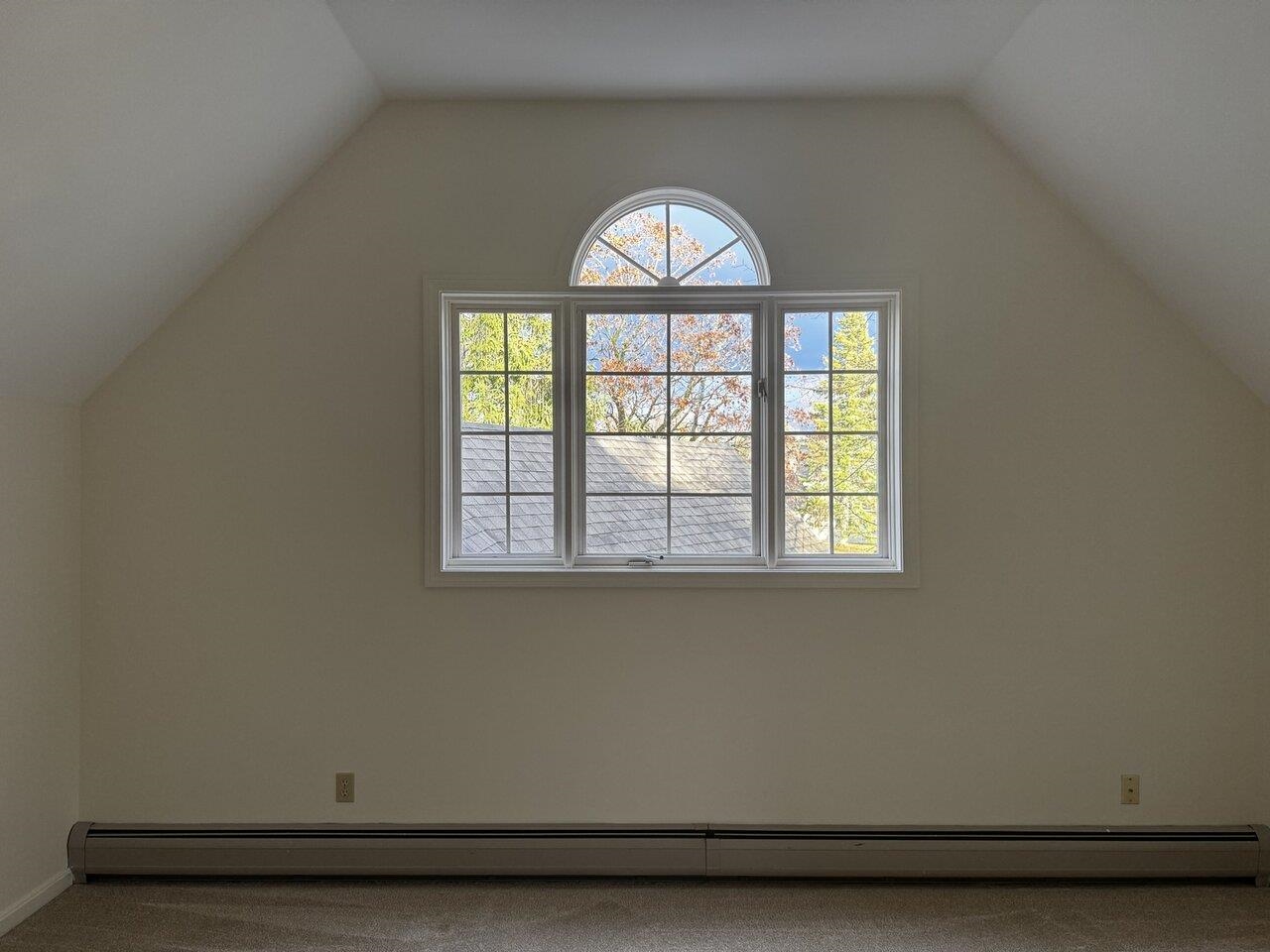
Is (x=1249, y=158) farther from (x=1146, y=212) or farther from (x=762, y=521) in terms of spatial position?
(x=762, y=521)

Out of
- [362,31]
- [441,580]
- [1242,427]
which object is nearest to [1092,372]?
[1242,427]

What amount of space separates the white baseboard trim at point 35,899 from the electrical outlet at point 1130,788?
12.3 feet

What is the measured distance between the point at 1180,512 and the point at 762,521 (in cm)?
Answer: 149

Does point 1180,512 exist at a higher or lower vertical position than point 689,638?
higher

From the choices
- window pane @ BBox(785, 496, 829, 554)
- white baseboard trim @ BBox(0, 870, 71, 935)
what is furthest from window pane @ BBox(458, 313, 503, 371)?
white baseboard trim @ BBox(0, 870, 71, 935)

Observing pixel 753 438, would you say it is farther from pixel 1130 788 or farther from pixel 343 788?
pixel 343 788

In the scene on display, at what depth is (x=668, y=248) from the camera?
3.31 meters

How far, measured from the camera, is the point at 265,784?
125 inches

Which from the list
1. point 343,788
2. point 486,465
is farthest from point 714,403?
point 343,788

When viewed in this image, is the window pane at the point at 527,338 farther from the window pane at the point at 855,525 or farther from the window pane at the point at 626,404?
the window pane at the point at 855,525

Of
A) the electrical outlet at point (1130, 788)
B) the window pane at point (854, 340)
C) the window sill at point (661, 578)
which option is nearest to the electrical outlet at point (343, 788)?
the window sill at point (661, 578)

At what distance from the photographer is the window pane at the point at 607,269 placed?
3.30 m

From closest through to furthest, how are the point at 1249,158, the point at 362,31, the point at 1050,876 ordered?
the point at 1249,158 → the point at 362,31 → the point at 1050,876

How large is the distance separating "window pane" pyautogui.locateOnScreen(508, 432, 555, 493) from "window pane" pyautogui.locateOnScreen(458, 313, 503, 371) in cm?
30
